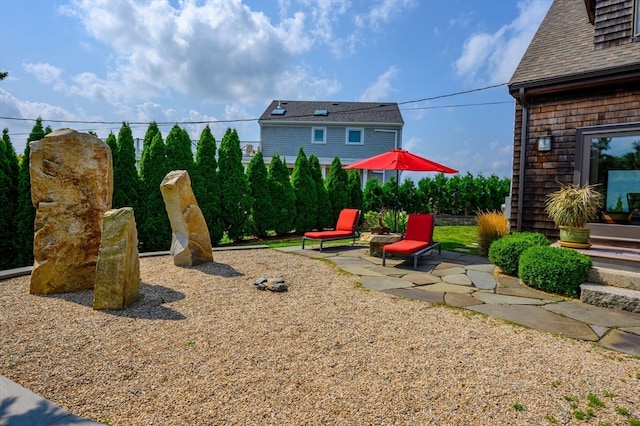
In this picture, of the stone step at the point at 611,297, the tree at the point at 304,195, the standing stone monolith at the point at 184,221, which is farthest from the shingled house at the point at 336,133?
the stone step at the point at 611,297

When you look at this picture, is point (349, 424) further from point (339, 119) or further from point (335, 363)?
point (339, 119)

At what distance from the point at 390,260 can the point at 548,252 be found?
283 cm

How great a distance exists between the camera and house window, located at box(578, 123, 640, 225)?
675 cm

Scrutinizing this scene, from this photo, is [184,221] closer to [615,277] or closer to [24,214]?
[24,214]

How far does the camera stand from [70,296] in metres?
4.50

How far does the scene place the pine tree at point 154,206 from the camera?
875 cm

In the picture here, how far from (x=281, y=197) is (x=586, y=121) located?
297 inches

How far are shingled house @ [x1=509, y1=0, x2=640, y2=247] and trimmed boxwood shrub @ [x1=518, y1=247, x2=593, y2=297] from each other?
2368mm

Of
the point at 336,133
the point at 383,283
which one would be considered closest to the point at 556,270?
the point at 383,283

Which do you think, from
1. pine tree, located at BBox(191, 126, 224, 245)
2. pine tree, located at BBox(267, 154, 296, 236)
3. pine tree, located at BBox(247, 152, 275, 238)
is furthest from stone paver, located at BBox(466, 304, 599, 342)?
pine tree, located at BBox(267, 154, 296, 236)

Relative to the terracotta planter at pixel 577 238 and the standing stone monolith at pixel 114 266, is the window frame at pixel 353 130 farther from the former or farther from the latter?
the standing stone monolith at pixel 114 266

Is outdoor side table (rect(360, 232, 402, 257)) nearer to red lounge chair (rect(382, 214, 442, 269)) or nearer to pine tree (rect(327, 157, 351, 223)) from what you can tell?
red lounge chair (rect(382, 214, 442, 269))

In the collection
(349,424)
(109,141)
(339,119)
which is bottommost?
(349,424)

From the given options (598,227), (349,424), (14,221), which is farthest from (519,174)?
(14,221)
